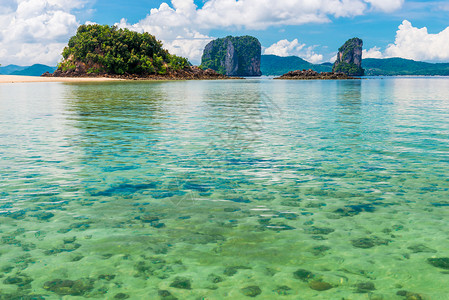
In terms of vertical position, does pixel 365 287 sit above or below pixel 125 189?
below

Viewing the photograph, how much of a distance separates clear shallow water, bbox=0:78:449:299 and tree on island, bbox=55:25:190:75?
15007cm

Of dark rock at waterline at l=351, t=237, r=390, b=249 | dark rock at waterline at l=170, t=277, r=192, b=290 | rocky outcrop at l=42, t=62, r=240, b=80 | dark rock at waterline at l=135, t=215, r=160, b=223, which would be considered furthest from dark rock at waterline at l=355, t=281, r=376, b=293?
rocky outcrop at l=42, t=62, r=240, b=80

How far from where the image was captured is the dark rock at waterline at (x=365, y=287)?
4922 mm

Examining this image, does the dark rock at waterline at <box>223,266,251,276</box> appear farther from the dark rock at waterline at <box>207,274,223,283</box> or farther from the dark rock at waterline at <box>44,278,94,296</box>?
the dark rock at waterline at <box>44,278,94,296</box>

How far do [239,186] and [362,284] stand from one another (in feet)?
15.6

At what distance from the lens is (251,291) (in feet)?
16.2

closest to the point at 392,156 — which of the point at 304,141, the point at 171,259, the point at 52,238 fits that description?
the point at 304,141

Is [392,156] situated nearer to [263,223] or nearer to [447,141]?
[447,141]

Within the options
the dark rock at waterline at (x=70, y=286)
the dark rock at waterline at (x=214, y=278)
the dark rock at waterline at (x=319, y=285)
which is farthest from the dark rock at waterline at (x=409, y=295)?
the dark rock at waterline at (x=70, y=286)

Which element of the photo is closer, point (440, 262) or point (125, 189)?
point (440, 262)

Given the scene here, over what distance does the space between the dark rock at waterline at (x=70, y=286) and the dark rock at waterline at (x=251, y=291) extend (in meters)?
2.07

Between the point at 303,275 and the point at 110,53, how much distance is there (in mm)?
164234

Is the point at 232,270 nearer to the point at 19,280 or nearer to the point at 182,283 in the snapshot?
the point at 182,283

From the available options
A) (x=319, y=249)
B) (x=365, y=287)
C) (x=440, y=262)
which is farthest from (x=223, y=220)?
(x=440, y=262)
